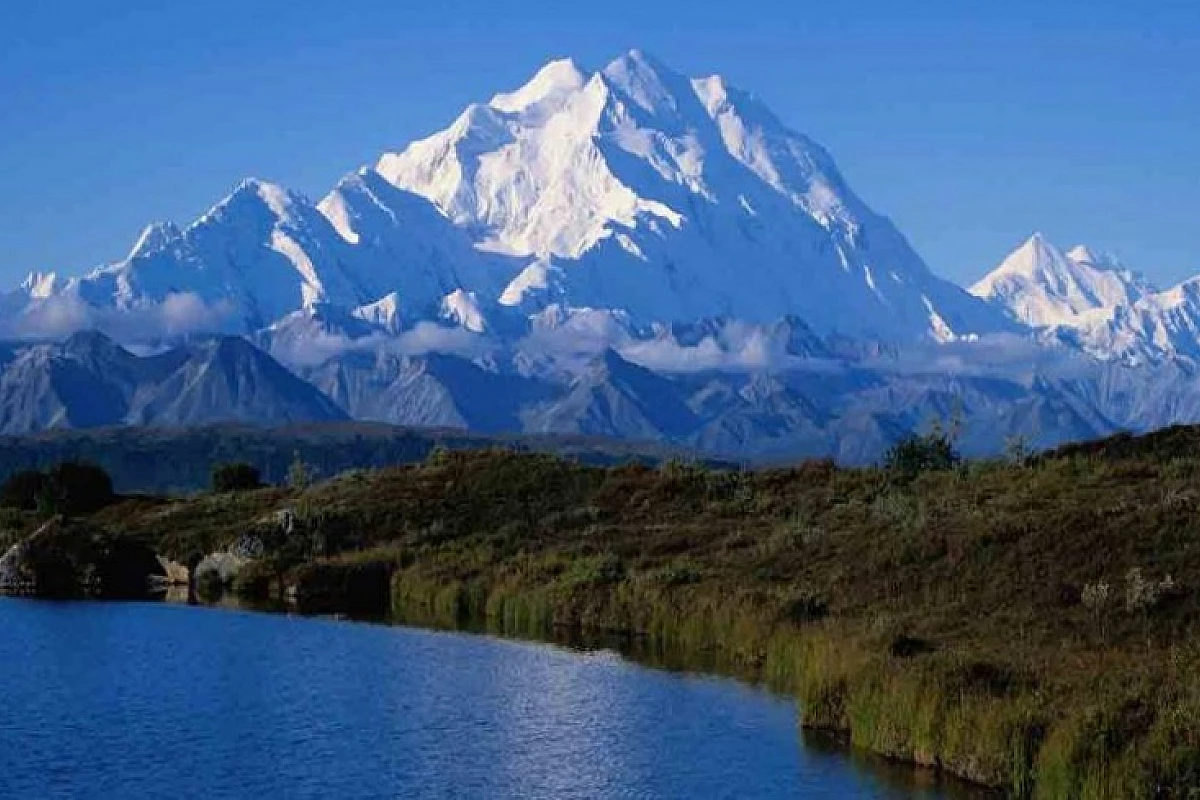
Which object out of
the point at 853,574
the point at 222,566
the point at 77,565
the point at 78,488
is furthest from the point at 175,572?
the point at 853,574

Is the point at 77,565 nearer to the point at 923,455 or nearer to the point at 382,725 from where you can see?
the point at 923,455

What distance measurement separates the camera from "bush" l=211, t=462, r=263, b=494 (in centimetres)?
13562

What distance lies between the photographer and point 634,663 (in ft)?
202

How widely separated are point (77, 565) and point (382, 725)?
49573 mm

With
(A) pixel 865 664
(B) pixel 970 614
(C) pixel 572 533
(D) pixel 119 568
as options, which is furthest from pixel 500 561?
(A) pixel 865 664

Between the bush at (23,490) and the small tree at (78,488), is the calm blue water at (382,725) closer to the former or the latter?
the small tree at (78,488)

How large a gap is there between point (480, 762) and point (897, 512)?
31.8 meters

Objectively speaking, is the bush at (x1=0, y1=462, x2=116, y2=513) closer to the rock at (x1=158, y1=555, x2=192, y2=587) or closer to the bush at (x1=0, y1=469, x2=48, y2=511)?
the bush at (x1=0, y1=469, x2=48, y2=511)

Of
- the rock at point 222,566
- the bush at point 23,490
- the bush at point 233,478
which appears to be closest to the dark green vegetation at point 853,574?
the rock at point 222,566

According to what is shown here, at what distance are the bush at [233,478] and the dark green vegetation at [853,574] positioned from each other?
50.8ft

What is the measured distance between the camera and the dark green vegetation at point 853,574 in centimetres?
4172

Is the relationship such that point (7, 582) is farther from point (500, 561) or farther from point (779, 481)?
point (779, 481)

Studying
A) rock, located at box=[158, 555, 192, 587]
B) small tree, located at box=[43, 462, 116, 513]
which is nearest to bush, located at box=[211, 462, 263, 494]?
small tree, located at box=[43, 462, 116, 513]

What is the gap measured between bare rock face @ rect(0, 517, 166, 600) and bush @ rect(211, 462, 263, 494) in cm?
3516
